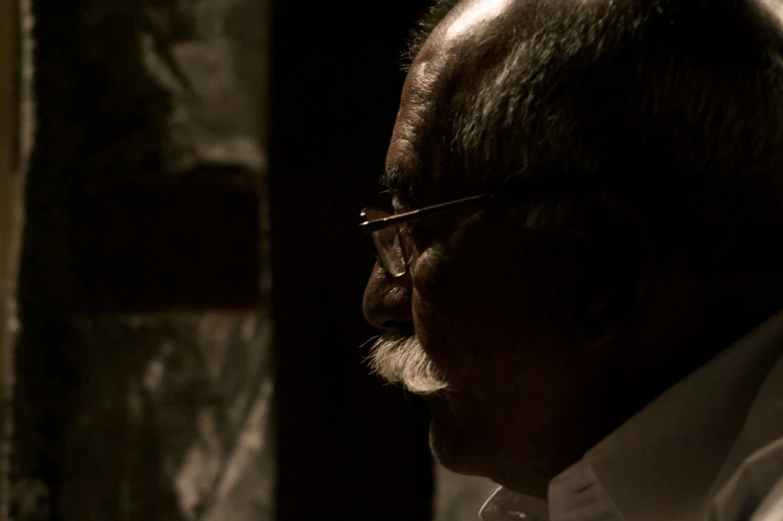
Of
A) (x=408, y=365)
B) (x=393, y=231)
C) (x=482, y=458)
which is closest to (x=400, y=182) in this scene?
(x=393, y=231)

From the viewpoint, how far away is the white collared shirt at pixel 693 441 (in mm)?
811

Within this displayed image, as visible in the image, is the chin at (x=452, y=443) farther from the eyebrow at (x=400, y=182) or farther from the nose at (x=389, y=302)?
the eyebrow at (x=400, y=182)

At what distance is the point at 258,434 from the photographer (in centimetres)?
199

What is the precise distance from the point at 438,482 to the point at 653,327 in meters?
1.09

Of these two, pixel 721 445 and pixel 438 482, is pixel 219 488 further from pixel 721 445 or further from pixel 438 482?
pixel 721 445

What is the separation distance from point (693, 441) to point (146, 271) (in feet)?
4.75

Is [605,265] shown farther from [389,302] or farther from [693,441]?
[389,302]

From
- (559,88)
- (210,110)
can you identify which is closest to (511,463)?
(559,88)

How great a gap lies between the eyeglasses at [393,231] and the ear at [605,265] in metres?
0.11

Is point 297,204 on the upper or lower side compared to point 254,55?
lower

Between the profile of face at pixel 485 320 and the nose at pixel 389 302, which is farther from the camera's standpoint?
the nose at pixel 389 302

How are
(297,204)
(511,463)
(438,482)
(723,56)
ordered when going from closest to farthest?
(723,56) → (511,463) → (297,204) → (438,482)

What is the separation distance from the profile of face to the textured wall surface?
106cm

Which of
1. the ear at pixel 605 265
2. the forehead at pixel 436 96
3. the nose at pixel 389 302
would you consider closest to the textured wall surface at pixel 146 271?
the nose at pixel 389 302
